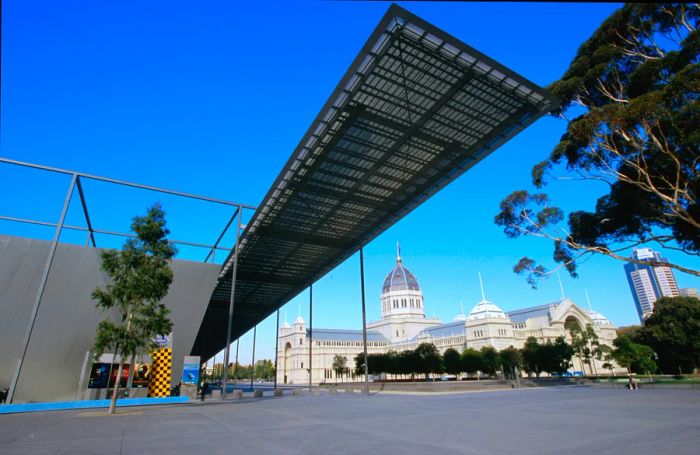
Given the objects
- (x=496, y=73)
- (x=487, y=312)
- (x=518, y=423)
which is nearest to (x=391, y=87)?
(x=496, y=73)

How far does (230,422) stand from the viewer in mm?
12039

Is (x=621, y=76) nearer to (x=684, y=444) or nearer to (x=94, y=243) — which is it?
(x=684, y=444)

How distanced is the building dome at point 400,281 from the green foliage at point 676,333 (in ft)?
231

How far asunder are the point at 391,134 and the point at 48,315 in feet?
72.5

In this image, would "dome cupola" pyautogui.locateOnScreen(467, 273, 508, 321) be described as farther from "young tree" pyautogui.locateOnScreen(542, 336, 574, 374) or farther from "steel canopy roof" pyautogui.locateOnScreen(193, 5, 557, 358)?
"steel canopy roof" pyautogui.locateOnScreen(193, 5, 557, 358)

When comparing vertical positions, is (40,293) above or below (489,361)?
above

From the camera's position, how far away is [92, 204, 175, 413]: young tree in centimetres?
1703

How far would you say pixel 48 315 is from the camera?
2238 centimetres

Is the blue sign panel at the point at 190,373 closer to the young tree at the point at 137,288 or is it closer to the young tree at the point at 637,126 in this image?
the young tree at the point at 137,288

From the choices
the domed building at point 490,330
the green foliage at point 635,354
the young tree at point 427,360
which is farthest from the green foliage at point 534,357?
the domed building at point 490,330

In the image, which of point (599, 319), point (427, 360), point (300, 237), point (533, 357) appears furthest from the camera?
point (599, 319)

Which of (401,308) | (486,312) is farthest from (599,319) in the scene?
(401,308)

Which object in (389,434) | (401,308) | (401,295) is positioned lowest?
(389,434)

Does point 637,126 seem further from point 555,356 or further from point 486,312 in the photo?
point 486,312
